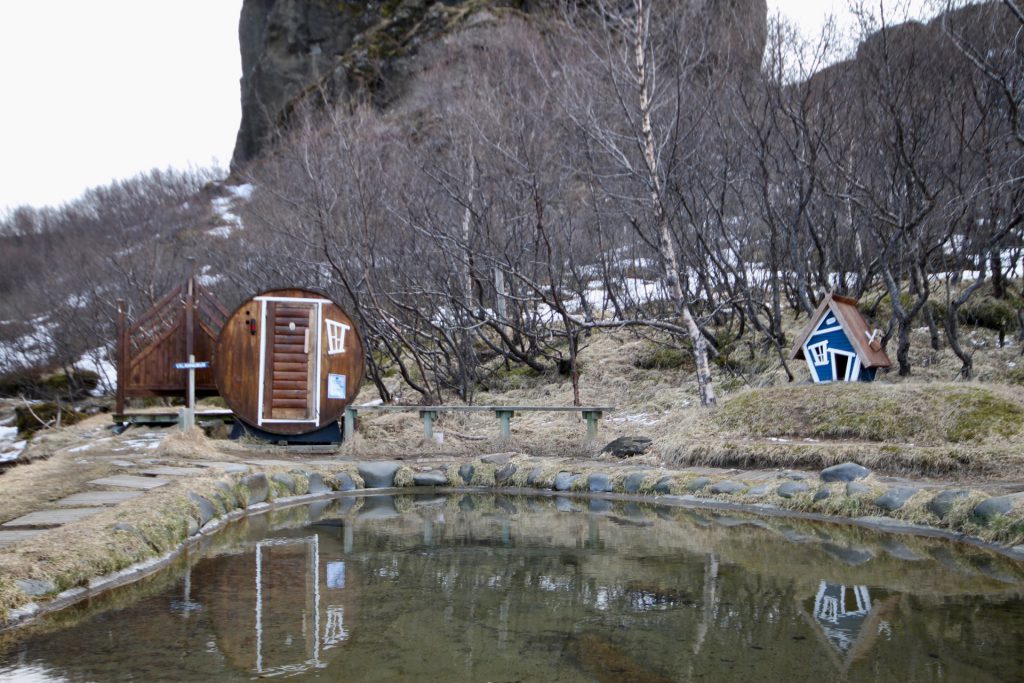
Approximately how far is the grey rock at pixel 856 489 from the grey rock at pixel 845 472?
24 centimetres

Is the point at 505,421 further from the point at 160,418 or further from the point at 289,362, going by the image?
the point at 160,418

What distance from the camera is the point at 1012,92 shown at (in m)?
10.9

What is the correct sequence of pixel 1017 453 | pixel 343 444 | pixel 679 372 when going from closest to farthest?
pixel 1017 453 < pixel 343 444 < pixel 679 372

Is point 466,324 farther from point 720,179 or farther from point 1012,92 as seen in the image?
point 1012,92

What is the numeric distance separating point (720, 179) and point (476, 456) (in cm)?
652

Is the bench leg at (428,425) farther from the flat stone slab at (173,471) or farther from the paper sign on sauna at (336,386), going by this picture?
the flat stone slab at (173,471)

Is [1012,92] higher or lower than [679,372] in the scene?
higher

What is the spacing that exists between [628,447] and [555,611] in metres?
6.25

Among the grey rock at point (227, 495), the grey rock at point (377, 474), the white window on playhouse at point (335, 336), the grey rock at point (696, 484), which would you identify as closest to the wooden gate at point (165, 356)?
the white window on playhouse at point (335, 336)

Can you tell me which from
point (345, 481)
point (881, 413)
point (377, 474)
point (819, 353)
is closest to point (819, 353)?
point (819, 353)

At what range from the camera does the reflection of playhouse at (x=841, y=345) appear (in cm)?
1071

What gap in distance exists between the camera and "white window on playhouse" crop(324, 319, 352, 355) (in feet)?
45.0

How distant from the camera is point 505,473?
11.2 m

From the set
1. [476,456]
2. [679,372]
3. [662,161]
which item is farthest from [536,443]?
[662,161]
